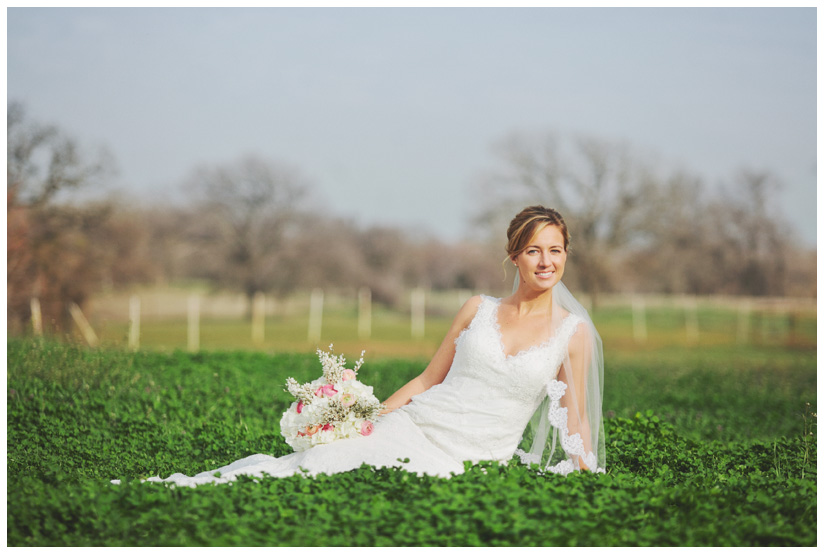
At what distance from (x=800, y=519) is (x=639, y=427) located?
2912 millimetres

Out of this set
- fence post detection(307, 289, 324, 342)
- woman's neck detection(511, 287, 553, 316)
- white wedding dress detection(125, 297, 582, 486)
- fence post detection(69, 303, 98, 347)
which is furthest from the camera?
fence post detection(307, 289, 324, 342)

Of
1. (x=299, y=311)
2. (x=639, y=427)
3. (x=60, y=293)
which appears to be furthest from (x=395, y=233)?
(x=639, y=427)

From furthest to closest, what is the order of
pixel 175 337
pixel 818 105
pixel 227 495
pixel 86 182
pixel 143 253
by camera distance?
pixel 143 253 → pixel 175 337 → pixel 86 182 → pixel 818 105 → pixel 227 495

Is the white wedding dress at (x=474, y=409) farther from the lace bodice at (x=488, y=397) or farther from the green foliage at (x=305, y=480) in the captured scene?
the green foliage at (x=305, y=480)

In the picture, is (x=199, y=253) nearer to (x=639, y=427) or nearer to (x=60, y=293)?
(x=60, y=293)

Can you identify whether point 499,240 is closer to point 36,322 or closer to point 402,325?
point 402,325

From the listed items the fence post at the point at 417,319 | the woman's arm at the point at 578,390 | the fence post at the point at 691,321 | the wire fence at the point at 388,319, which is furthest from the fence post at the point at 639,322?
the woman's arm at the point at 578,390

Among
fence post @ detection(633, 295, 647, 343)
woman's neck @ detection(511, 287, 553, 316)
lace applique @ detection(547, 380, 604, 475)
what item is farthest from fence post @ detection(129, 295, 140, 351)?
fence post @ detection(633, 295, 647, 343)

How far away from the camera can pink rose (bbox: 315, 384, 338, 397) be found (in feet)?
17.0

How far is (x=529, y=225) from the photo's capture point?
17.5ft

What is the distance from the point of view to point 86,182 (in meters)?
26.1

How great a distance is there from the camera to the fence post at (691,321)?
104 feet

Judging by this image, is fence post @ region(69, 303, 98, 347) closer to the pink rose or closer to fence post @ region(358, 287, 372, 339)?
fence post @ region(358, 287, 372, 339)

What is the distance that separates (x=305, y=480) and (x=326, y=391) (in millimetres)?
647
